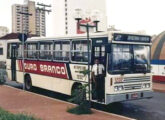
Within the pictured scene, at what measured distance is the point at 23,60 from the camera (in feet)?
61.2

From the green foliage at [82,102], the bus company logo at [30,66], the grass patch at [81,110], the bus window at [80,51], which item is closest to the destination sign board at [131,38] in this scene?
the bus window at [80,51]

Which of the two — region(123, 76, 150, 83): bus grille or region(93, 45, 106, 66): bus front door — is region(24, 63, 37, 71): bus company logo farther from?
region(123, 76, 150, 83): bus grille

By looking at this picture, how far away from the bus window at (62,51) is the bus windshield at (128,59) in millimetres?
3187

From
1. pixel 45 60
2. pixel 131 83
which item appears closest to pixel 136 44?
pixel 131 83

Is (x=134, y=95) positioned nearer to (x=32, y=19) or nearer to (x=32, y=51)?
(x=32, y=51)

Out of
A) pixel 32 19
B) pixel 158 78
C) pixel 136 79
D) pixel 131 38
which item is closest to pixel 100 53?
pixel 131 38

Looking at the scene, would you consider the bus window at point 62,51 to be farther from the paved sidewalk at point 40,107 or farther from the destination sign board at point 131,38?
the destination sign board at point 131,38

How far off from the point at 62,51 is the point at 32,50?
3.50 metres

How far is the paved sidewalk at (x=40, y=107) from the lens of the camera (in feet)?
37.2

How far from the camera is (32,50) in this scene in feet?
60.2

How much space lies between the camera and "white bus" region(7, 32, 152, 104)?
40.5 ft

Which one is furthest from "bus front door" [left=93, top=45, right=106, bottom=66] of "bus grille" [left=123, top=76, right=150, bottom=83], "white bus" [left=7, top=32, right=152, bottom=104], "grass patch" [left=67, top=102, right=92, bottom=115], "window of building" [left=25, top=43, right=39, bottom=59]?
"window of building" [left=25, top=43, right=39, bottom=59]

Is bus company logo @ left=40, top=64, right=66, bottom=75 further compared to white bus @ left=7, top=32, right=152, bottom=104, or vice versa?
bus company logo @ left=40, top=64, right=66, bottom=75

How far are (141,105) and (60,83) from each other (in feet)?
13.6
